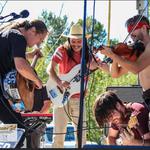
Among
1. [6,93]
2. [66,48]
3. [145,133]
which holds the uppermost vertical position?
[66,48]

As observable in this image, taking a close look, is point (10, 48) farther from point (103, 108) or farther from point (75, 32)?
point (75, 32)

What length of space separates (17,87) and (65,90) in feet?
3.25

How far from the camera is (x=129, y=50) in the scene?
136 inches

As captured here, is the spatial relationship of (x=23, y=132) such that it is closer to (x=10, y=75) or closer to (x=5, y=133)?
(x=5, y=133)

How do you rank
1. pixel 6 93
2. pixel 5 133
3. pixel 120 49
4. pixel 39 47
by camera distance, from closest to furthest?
1. pixel 5 133
2. pixel 120 49
3. pixel 6 93
4. pixel 39 47

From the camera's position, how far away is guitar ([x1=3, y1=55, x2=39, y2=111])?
3.65 meters

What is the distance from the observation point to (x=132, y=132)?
351 centimetres

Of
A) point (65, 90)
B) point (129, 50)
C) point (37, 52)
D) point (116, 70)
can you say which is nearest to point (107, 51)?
point (129, 50)

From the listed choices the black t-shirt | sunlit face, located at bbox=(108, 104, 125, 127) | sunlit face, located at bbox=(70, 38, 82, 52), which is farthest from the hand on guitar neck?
sunlit face, located at bbox=(108, 104, 125, 127)

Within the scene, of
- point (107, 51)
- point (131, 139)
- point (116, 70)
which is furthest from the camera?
point (116, 70)

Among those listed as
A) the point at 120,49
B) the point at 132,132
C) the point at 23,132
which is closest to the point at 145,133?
the point at 132,132

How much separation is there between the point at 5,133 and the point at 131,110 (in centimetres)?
112

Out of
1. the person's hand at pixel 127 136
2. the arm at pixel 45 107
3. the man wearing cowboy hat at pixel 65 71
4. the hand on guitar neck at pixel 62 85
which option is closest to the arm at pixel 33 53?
the man wearing cowboy hat at pixel 65 71

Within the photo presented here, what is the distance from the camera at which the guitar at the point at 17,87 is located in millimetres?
3646
